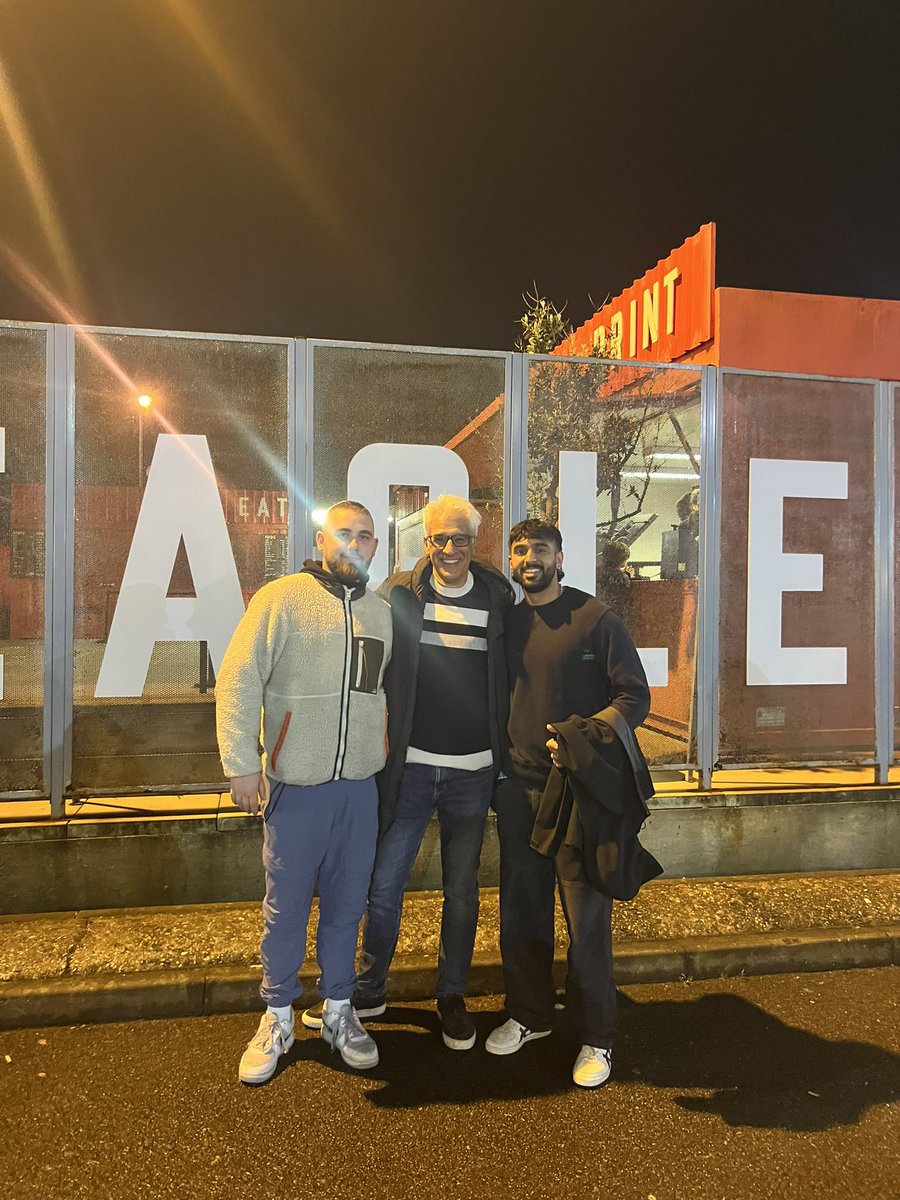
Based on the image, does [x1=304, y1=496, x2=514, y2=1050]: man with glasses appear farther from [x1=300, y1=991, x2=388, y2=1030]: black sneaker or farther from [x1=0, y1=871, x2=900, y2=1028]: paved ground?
[x1=0, y1=871, x2=900, y2=1028]: paved ground

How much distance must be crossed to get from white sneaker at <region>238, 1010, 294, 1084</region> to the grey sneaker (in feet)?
0.54

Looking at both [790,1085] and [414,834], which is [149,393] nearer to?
[414,834]

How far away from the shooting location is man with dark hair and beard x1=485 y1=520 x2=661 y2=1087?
302 cm

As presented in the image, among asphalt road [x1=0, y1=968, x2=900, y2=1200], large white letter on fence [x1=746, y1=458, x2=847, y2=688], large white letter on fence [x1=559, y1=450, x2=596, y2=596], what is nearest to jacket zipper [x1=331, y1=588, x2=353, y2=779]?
asphalt road [x1=0, y1=968, x2=900, y2=1200]

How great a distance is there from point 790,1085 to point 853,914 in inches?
66.5

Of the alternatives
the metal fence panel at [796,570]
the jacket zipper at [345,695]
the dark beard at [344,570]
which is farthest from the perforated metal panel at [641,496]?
the jacket zipper at [345,695]

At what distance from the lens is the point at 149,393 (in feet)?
15.3

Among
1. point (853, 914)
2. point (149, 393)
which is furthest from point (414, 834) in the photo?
point (149, 393)

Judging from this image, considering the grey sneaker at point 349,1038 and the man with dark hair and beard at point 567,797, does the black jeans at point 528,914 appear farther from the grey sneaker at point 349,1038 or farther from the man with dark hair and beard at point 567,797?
the grey sneaker at point 349,1038

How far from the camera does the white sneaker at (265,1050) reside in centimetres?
298

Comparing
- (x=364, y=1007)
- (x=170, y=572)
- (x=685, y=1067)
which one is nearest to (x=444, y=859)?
(x=364, y=1007)

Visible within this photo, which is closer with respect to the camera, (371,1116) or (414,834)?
(371,1116)

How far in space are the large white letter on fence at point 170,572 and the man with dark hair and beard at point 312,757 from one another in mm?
1664

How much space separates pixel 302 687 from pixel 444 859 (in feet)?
3.42
